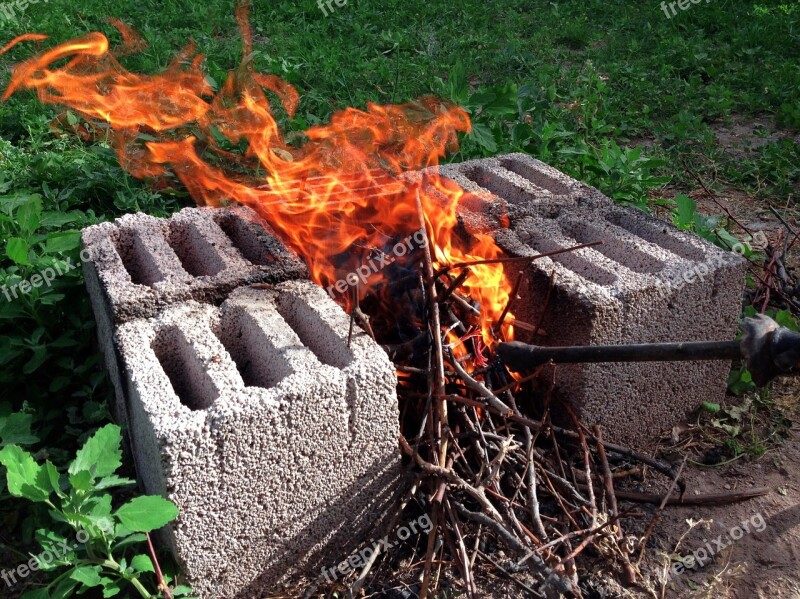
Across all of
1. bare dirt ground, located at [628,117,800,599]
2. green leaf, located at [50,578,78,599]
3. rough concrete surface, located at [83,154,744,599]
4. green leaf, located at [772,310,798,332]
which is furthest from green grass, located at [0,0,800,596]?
bare dirt ground, located at [628,117,800,599]

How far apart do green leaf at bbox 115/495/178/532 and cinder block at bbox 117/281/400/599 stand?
0.05 metres

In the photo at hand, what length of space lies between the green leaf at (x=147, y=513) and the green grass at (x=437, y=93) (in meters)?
0.71

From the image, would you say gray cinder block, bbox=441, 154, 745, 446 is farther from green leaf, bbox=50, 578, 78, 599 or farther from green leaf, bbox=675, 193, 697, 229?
green leaf, bbox=50, 578, 78, 599

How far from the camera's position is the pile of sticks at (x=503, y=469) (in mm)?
2287

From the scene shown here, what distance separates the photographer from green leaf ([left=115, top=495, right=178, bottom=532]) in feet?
6.34

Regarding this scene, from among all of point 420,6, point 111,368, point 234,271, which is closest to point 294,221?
point 234,271

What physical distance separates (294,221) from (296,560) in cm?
114

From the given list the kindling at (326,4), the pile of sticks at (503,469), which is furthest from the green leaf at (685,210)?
the kindling at (326,4)

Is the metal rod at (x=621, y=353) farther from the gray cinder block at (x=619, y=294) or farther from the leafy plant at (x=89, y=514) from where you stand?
the leafy plant at (x=89, y=514)

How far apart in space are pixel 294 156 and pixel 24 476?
1968 millimetres

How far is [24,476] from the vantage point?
2.07 meters

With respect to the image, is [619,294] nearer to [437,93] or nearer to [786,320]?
[786,320]

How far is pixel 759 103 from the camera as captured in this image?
5.70 meters

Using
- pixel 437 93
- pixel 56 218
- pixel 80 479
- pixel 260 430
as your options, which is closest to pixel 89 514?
pixel 80 479
